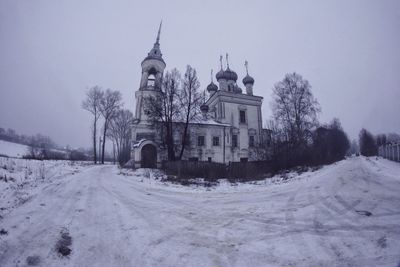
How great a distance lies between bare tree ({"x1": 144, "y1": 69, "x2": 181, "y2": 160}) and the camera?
22.4 metres

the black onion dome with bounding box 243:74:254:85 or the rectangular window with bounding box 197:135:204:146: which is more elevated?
the black onion dome with bounding box 243:74:254:85

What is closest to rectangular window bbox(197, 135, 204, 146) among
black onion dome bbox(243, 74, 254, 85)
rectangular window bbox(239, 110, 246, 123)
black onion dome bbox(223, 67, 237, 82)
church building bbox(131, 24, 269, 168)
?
church building bbox(131, 24, 269, 168)

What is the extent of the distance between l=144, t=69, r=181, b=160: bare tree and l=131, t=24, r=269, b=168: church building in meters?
1.15

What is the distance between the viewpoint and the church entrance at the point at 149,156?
22455mm

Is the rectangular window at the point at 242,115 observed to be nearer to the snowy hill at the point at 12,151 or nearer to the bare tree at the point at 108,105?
the bare tree at the point at 108,105

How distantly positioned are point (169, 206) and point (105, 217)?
1.82m

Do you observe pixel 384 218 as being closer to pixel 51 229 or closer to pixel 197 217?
pixel 197 217

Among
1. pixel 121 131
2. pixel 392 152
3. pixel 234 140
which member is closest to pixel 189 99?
pixel 234 140

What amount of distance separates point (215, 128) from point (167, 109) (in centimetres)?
753

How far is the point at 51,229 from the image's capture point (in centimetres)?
366

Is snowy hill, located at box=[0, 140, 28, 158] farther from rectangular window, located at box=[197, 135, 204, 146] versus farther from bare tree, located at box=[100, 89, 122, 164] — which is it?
rectangular window, located at box=[197, 135, 204, 146]

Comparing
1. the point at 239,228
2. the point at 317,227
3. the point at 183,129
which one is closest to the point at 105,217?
the point at 239,228

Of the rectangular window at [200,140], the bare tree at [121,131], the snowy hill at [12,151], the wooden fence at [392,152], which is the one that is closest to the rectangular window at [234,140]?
the rectangular window at [200,140]

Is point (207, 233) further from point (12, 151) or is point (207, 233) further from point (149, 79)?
point (12, 151)
